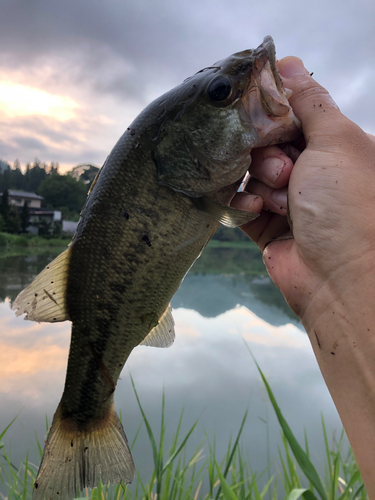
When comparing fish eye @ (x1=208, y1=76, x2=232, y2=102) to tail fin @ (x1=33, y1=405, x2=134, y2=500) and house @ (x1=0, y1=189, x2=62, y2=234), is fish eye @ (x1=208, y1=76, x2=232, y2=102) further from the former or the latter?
house @ (x1=0, y1=189, x2=62, y2=234)

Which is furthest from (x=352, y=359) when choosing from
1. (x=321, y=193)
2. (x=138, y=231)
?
(x=138, y=231)

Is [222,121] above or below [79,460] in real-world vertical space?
above

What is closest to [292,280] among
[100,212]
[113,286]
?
[113,286]

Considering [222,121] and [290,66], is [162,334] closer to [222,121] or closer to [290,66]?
[222,121]

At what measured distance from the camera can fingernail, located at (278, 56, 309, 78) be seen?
1560 millimetres

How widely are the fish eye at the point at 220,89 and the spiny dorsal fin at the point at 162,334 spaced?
106 centimetres

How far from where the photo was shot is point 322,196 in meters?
1.32

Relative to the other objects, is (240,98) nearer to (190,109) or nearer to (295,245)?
(190,109)

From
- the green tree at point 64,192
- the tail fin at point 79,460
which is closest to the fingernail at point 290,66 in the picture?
the tail fin at point 79,460

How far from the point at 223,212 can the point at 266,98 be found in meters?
0.51

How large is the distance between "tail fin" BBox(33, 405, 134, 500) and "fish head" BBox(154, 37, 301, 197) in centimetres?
125

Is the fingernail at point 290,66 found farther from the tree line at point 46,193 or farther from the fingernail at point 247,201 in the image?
the tree line at point 46,193

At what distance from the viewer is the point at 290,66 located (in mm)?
1578

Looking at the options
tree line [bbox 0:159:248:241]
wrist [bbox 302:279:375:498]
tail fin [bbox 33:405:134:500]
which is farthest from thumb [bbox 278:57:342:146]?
tree line [bbox 0:159:248:241]
